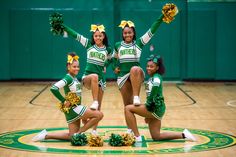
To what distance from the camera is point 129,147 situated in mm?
9297

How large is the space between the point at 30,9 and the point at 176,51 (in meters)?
4.88

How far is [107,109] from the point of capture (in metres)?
14.1

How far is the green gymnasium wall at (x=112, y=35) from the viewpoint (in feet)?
67.5

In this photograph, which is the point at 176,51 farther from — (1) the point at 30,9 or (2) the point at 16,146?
(2) the point at 16,146

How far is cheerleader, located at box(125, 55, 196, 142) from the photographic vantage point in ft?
31.0

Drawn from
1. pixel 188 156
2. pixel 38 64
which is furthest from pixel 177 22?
pixel 188 156

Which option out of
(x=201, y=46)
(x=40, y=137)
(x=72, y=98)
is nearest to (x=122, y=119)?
(x=40, y=137)

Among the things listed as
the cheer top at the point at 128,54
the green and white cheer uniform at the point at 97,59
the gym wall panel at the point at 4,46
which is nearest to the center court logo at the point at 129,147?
the green and white cheer uniform at the point at 97,59

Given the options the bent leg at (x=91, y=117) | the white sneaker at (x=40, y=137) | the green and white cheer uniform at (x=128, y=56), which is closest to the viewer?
the bent leg at (x=91, y=117)

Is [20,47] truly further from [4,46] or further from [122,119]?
[122,119]

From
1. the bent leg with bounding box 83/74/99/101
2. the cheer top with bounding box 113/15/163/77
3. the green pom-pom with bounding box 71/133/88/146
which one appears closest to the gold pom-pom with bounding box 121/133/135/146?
the green pom-pom with bounding box 71/133/88/146

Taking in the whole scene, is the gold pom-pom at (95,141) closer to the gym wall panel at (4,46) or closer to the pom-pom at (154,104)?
the pom-pom at (154,104)

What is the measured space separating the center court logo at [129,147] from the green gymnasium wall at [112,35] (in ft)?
33.6

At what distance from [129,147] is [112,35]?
1167cm
